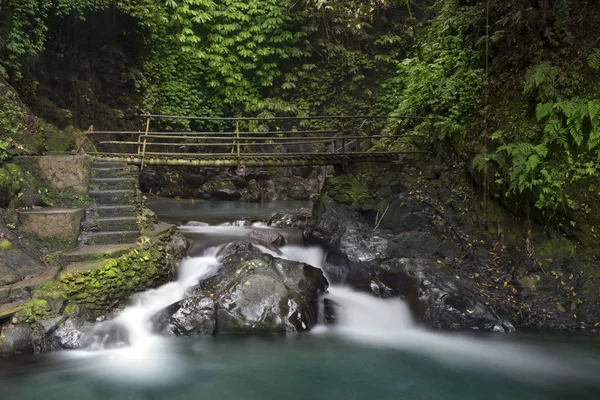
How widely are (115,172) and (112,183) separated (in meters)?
0.26

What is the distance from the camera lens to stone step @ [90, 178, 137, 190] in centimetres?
776

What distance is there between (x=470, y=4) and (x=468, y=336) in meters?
6.73

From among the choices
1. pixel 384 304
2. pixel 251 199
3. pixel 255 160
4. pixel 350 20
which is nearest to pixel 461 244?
pixel 384 304

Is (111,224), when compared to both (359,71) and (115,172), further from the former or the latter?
(359,71)

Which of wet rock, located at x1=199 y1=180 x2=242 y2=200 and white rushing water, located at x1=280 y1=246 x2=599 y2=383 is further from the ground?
wet rock, located at x1=199 y1=180 x2=242 y2=200

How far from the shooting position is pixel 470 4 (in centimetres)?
936

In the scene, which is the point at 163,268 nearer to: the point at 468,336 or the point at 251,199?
the point at 468,336

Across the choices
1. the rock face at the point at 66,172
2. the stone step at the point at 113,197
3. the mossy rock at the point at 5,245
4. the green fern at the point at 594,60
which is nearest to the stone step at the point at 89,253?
the mossy rock at the point at 5,245

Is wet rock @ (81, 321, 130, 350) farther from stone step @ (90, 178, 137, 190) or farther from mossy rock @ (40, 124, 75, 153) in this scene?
mossy rock @ (40, 124, 75, 153)

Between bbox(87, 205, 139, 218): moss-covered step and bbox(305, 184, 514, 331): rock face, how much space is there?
3.51m

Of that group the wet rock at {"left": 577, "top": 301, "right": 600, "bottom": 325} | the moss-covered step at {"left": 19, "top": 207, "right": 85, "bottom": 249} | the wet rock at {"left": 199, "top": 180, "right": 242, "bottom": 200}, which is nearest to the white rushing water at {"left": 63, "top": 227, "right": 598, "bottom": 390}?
the wet rock at {"left": 577, "top": 301, "right": 600, "bottom": 325}

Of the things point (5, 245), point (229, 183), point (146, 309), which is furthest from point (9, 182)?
point (229, 183)

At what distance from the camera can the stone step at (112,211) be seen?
7387 mm

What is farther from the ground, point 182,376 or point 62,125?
point 62,125
